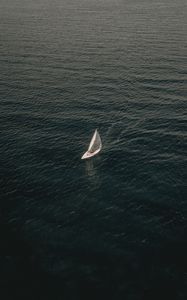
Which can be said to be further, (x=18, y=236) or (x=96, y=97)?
(x=96, y=97)

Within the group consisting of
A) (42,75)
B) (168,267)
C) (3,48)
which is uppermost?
(3,48)

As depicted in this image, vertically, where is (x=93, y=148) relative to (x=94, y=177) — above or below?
above

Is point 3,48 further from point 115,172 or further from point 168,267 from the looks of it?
point 168,267

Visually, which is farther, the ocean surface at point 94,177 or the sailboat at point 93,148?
the sailboat at point 93,148

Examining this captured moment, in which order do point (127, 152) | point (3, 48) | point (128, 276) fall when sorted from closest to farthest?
point (128, 276)
point (127, 152)
point (3, 48)

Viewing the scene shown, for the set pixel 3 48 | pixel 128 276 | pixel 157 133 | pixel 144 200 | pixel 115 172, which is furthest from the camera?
pixel 3 48

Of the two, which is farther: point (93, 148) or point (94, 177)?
point (93, 148)

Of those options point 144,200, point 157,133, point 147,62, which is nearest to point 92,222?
point 144,200

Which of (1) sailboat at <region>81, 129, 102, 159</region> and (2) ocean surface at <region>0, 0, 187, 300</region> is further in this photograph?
(1) sailboat at <region>81, 129, 102, 159</region>
